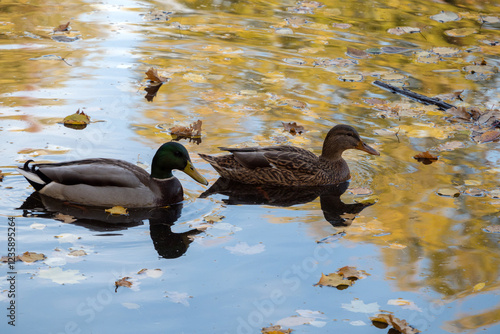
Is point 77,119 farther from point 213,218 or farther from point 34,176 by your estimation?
point 213,218

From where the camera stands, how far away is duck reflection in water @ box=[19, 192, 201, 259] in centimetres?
609

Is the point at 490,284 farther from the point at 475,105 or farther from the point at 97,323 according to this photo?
the point at 475,105

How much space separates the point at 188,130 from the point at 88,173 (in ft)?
6.61

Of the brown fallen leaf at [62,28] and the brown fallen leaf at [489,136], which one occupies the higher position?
the brown fallen leaf at [62,28]

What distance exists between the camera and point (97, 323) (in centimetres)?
479

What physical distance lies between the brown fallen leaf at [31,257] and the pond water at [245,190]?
41 millimetres

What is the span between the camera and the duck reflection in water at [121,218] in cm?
609

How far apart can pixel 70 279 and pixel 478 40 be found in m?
10.3

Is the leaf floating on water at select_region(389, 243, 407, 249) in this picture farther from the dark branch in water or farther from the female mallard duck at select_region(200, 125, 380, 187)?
the dark branch in water

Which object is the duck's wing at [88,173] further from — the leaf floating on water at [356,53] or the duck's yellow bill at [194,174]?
the leaf floating on water at [356,53]

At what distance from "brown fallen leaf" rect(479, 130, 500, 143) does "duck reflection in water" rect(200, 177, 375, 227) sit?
2.17m

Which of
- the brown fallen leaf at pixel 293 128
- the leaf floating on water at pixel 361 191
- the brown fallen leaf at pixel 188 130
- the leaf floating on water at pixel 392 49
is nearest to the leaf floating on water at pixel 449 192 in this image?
the leaf floating on water at pixel 361 191

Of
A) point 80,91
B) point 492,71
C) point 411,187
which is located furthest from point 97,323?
point 492,71

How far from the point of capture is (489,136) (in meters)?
8.89
